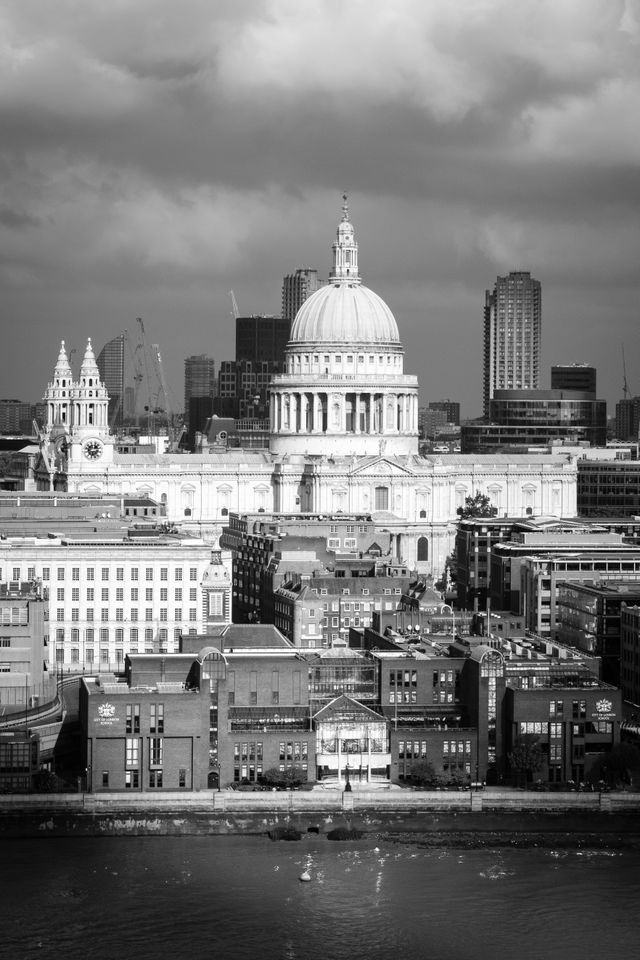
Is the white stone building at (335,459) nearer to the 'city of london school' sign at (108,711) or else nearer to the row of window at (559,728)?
the row of window at (559,728)

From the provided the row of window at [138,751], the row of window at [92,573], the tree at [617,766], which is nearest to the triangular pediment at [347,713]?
the row of window at [138,751]

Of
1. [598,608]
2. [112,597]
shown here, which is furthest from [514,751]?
[112,597]

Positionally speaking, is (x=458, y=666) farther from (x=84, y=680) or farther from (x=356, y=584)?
(x=356, y=584)

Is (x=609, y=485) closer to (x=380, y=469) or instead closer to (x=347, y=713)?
(x=380, y=469)

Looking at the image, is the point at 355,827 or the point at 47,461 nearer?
the point at 355,827

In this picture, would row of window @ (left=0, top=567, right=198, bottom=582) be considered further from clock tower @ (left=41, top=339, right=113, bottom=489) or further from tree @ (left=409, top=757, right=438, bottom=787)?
clock tower @ (left=41, top=339, right=113, bottom=489)

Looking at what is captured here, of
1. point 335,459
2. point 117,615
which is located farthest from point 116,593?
point 335,459
